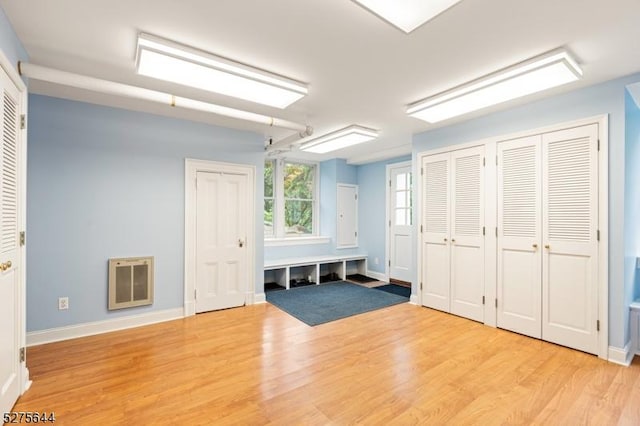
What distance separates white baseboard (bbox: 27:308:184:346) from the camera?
3062 millimetres

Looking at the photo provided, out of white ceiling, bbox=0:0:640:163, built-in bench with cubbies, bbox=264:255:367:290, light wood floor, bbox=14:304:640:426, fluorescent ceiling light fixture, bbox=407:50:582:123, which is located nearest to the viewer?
white ceiling, bbox=0:0:640:163

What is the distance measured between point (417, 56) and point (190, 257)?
3391 millimetres

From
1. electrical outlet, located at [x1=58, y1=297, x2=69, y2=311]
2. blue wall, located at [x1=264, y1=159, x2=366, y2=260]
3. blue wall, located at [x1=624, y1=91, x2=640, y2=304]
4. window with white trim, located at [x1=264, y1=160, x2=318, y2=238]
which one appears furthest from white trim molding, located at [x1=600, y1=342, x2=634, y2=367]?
electrical outlet, located at [x1=58, y1=297, x2=69, y2=311]

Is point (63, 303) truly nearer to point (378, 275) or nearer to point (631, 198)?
point (378, 275)

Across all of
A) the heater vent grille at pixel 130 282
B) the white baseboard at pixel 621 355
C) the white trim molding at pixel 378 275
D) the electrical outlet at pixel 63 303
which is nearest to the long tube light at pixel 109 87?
the heater vent grille at pixel 130 282

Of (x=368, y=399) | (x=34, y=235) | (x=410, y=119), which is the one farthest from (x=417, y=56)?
(x=34, y=235)

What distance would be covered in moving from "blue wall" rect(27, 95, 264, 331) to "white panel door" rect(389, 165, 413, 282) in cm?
356

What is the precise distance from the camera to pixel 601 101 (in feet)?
9.19

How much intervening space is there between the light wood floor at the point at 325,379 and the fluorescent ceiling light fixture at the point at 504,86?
243 cm

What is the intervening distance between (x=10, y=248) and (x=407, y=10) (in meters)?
2.86

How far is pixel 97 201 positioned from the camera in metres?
3.38

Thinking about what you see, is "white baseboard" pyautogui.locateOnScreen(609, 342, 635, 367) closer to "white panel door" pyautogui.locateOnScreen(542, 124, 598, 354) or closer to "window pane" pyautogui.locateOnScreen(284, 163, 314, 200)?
"white panel door" pyautogui.locateOnScreen(542, 124, 598, 354)

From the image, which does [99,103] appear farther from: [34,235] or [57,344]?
[57,344]

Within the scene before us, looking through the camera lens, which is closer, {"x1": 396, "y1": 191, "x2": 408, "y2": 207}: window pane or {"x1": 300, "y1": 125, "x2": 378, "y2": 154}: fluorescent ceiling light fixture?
{"x1": 300, "y1": 125, "x2": 378, "y2": 154}: fluorescent ceiling light fixture
